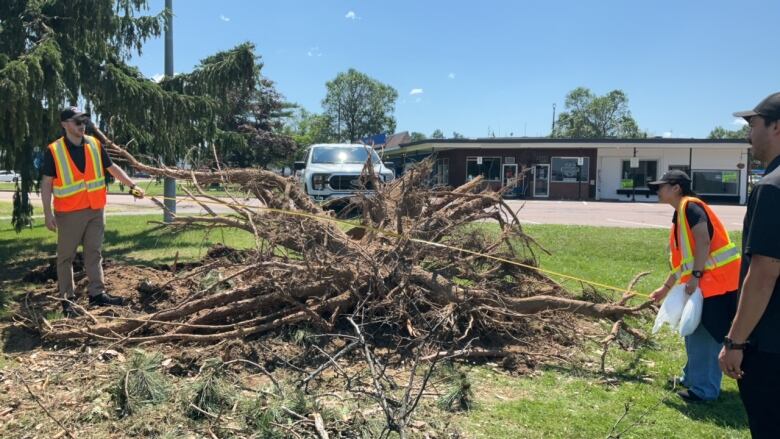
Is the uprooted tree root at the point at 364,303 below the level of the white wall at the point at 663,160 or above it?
below

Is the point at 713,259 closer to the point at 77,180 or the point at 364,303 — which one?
the point at 364,303

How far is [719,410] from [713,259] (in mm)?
1033

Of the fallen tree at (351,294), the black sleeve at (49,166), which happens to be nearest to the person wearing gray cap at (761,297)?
the fallen tree at (351,294)

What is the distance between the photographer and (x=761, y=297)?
6.67 feet

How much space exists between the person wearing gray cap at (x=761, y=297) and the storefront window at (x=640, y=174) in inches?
1175

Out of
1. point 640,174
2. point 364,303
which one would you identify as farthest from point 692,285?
point 640,174

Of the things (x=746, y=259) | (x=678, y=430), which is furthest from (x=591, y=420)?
(x=746, y=259)

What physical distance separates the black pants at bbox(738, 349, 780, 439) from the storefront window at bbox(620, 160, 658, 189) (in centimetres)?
2995

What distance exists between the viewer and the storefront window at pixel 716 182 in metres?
28.5

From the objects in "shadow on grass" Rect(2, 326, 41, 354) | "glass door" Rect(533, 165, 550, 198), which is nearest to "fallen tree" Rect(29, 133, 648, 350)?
"shadow on grass" Rect(2, 326, 41, 354)

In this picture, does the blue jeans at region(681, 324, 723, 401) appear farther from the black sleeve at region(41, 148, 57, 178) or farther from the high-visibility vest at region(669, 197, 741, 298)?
the black sleeve at region(41, 148, 57, 178)

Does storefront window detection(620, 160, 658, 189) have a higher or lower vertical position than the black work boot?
higher

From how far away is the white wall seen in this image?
2836 centimetres

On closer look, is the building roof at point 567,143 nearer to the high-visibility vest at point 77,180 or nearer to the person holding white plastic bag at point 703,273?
the high-visibility vest at point 77,180
